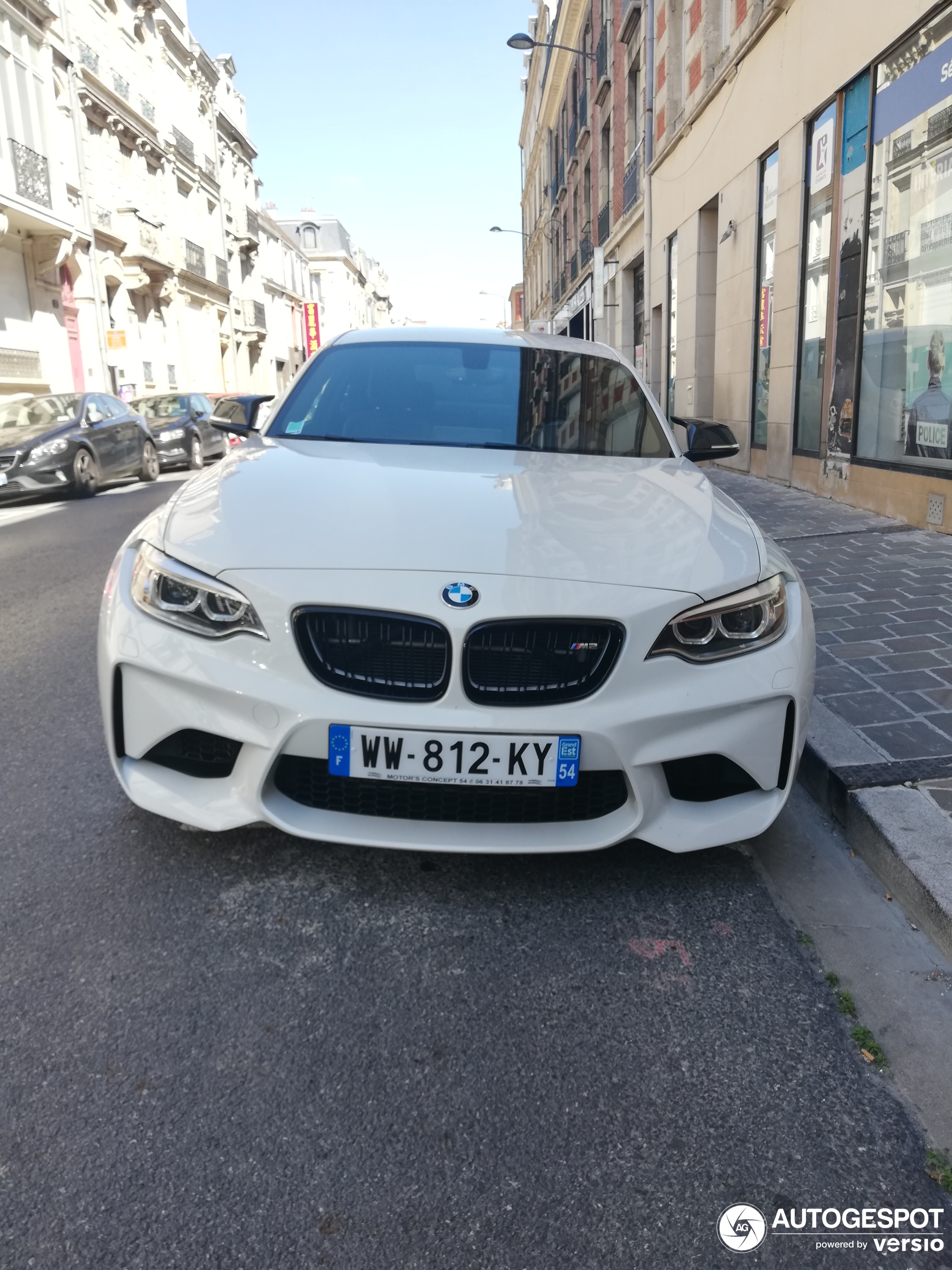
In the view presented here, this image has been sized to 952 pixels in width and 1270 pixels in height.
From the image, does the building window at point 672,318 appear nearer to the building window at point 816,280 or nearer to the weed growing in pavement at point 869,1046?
the building window at point 816,280

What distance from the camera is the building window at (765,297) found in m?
10.9

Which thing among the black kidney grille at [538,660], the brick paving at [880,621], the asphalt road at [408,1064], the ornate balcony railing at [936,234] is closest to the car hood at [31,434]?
the brick paving at [880,621]

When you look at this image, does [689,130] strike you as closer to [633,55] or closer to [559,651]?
[633,55]

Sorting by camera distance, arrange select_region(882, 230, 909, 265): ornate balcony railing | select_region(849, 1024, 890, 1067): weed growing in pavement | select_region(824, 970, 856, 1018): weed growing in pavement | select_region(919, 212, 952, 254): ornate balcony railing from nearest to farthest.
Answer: select_region(849, 1024, 890, 1067): weed growing in pavement
select_region(824, 970, 856, 1018): weed growing in pavement
select_region(919, 212, 952, 254): ornate balcony railing
select_region(882, 230, 909, 265): ornate balcony railing

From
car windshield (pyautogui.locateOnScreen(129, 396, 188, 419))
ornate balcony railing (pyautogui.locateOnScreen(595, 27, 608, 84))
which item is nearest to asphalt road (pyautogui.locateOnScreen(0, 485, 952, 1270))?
car windshield (pyautogui.locateOnScreen(129, 396, 188, 419))

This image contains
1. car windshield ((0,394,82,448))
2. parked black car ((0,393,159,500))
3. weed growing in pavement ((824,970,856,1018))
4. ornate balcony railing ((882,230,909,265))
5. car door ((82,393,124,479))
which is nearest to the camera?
weed growing in pavement ((824,970,856,1018))

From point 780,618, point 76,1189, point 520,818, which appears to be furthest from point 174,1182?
point 780,618

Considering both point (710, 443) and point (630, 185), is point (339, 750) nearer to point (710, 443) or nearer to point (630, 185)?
point (710, 443)

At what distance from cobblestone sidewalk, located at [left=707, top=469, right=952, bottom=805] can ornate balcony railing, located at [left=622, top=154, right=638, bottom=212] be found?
13.0 meters

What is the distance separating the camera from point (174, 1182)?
1.57 metres

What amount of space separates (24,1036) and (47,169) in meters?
25.1

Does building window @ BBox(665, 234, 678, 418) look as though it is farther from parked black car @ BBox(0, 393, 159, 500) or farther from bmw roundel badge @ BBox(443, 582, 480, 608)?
bmw roundel badge @ BBox(443, 582, 480, 608)

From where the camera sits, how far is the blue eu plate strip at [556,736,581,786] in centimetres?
223

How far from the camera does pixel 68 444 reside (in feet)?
40.7
